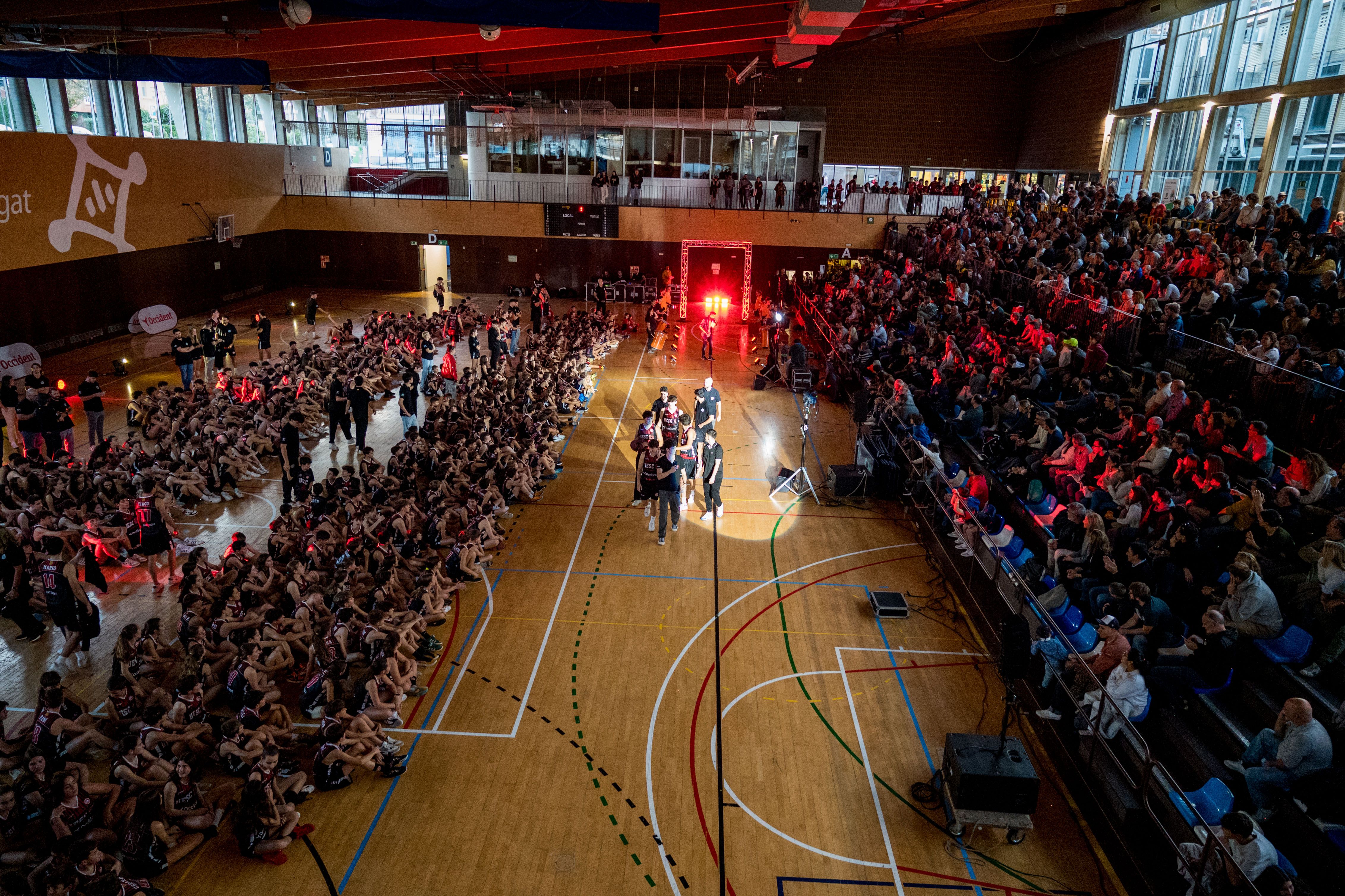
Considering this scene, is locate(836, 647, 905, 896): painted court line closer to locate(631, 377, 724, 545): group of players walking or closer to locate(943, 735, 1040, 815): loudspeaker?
locate(943, 735, 1040, 815): loudspeaker

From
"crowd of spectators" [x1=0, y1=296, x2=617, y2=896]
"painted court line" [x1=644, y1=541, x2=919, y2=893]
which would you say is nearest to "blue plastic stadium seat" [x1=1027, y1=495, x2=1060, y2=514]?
"painted court line" [x1=644, y1=541, x2=919, y2=893]

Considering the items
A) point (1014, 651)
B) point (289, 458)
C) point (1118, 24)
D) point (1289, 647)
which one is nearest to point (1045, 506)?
point (1289, 647)

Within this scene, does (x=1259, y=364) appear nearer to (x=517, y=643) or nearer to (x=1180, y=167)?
(x=517, y=643)

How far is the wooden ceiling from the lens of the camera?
18.0 m

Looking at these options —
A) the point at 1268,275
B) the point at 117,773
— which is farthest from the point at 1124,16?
the point at 117,773

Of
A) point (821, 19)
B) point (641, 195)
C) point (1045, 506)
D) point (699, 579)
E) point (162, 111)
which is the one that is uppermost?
point (821, 19)

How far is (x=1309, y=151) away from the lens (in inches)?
808

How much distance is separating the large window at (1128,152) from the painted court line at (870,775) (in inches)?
951

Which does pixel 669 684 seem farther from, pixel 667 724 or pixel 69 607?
pixel 69 607

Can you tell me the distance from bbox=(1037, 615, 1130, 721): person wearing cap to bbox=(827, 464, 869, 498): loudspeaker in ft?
21.6

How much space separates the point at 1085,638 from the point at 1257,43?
22.5 m

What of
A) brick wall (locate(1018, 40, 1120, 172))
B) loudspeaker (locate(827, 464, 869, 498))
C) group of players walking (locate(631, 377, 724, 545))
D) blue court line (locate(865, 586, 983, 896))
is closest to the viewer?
blue court line (locate(865, 586, 983, 896))

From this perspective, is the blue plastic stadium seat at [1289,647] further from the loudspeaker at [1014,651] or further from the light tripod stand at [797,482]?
the light tripod stand at [797,482]

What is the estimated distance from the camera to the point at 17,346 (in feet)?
64.0
